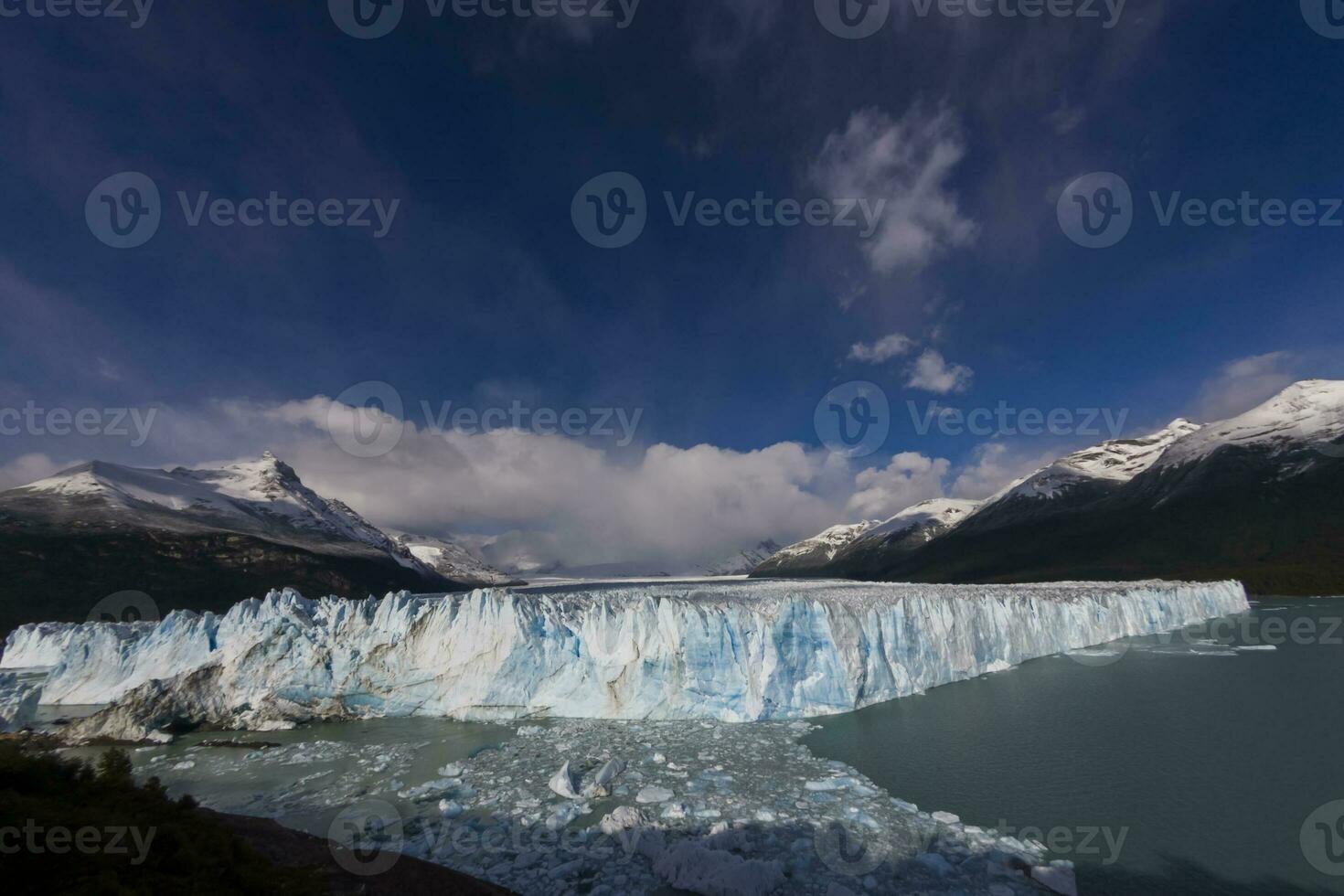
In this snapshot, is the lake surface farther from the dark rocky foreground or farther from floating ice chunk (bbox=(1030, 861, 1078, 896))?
the dark rocky foreground

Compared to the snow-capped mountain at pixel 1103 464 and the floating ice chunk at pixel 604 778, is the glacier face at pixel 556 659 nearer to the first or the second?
the floating ice chunk at pixel 604 778

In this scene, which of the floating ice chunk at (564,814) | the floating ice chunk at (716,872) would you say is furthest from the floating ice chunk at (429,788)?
the floating ice chunk at (716,872)

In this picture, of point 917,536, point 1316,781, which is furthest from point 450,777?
point 917,536

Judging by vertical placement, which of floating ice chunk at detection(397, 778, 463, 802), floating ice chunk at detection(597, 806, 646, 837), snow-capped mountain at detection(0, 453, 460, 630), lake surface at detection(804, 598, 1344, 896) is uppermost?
snow-capped mountain at detection(0, 453, 460, 630)

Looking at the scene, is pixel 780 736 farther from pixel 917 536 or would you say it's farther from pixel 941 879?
pixel 917 536

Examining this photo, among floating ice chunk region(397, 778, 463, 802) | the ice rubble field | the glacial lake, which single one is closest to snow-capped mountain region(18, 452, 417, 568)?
the glacial lake

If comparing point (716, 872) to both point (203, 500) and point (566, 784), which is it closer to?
point (566, 784)
